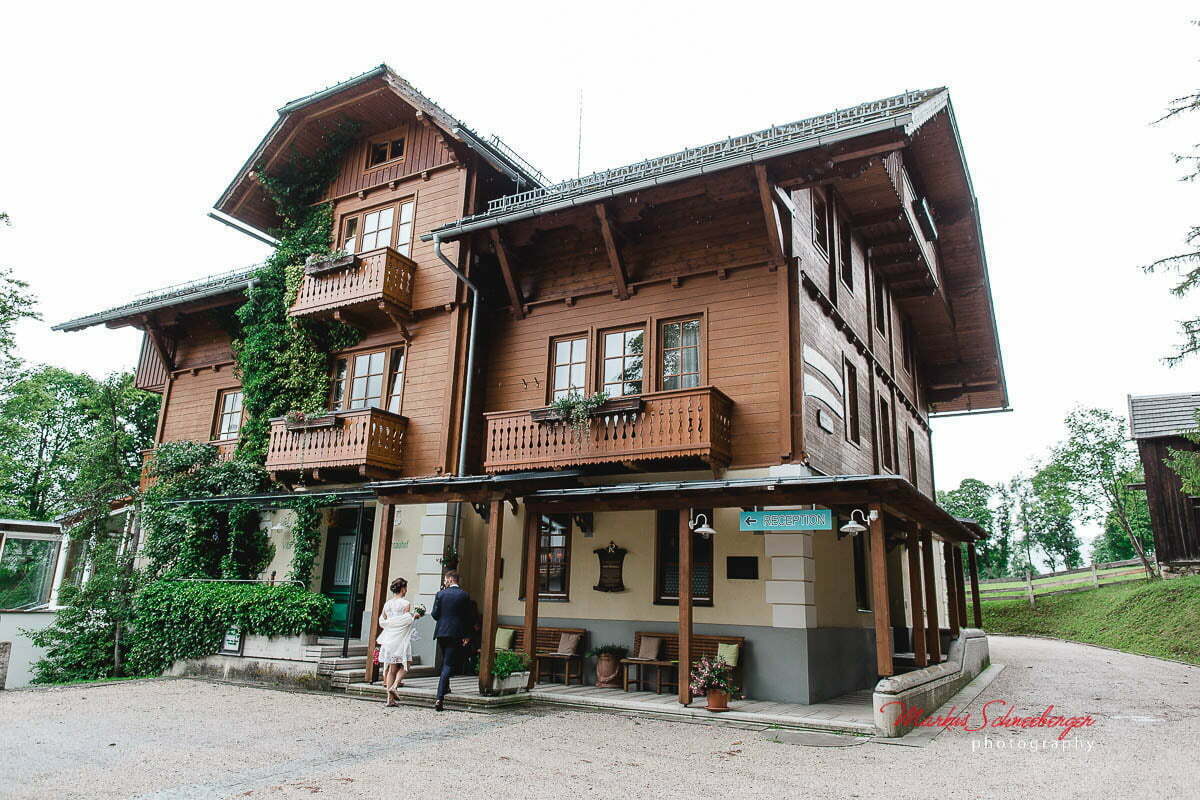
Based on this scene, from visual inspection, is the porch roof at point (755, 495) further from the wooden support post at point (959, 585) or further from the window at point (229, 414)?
the window at point (229, 414)

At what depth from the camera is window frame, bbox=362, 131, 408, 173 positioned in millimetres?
17578

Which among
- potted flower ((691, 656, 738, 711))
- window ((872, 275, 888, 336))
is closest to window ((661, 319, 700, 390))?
potted flower ((691, 656, 738, 711))

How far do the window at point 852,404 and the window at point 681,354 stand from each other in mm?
3258

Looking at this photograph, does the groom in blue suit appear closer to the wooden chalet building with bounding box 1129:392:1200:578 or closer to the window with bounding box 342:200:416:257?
the window with bounding box 342:200:416:257

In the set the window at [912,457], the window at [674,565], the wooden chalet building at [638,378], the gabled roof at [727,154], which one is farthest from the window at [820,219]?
the window at [912,457]

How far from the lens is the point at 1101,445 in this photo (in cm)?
3291

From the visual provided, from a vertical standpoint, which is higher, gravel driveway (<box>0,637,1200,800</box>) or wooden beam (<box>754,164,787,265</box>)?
wooden beam (<box>754,164,787,265</box>)

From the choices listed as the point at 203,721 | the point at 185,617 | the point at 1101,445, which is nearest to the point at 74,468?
the point at 185,617

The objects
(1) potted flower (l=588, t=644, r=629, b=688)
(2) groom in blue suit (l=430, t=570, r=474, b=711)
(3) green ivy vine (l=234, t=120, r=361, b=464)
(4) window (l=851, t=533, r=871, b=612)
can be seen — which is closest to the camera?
(2) groom in blue suit (l=430, t=570, r=474, b=711)

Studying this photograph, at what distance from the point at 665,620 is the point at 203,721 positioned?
6.66 meters

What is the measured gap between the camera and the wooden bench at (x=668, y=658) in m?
11.9

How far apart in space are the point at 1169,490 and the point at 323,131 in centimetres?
3095

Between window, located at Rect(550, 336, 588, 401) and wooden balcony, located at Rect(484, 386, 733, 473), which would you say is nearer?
wooden balcony, located at Rect(484, 386, 733, 473)

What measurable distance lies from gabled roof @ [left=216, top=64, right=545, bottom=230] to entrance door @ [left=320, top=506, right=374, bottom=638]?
7853mm
